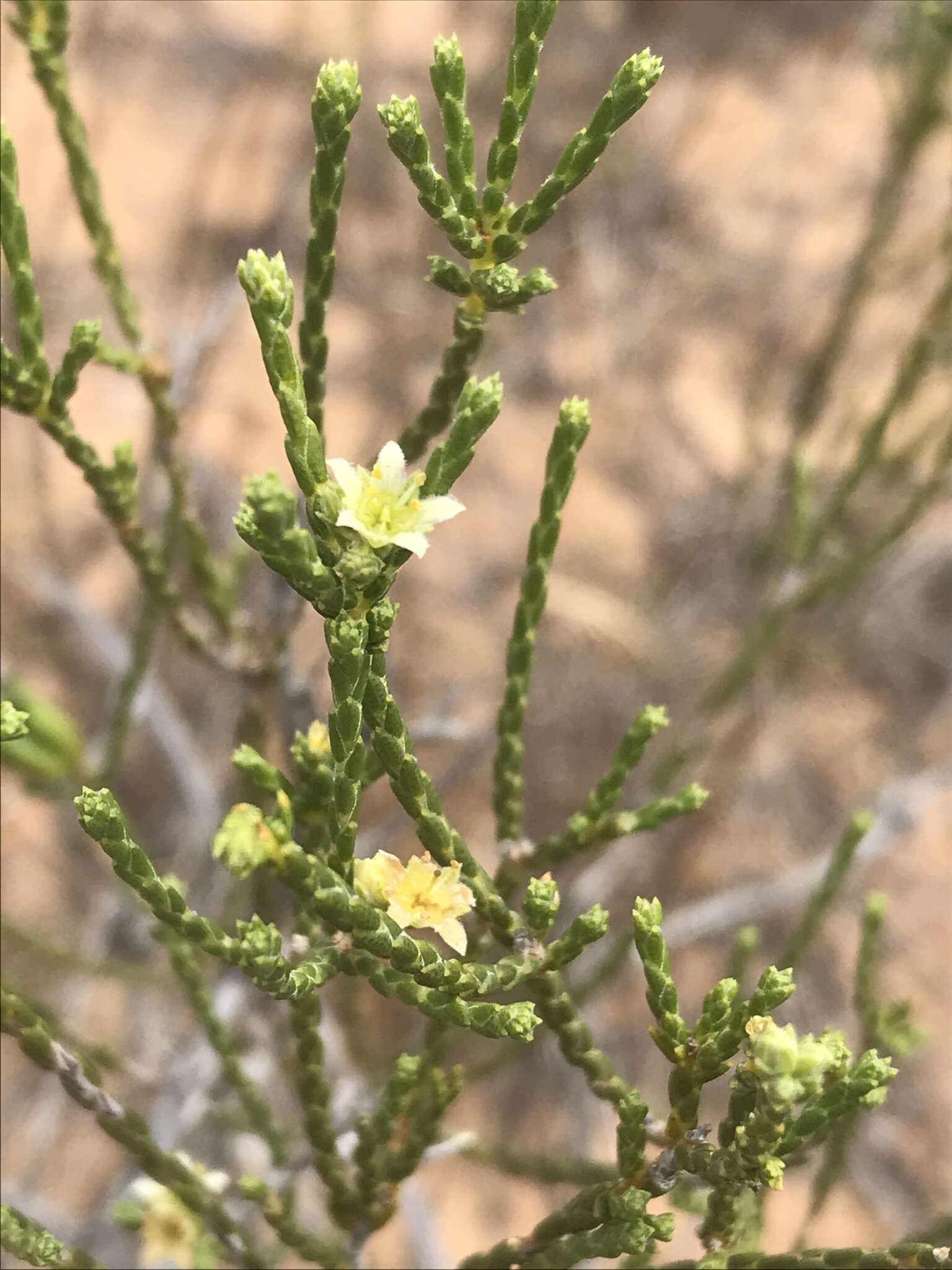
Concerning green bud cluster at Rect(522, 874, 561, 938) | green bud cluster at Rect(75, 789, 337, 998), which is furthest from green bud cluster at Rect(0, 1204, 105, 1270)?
green bud cluster at Rect(522, 874, 561, 938)

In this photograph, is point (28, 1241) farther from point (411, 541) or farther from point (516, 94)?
point (516, 94)

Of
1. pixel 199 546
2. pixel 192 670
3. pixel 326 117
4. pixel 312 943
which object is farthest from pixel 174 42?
pixel 312 943

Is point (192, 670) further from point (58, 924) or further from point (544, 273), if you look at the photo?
point (544, 273)

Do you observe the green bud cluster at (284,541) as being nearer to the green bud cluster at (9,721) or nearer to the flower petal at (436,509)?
the flower petal at (436,509)

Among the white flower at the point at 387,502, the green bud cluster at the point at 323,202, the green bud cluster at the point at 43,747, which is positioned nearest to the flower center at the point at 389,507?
the white flower at the point at 387,502

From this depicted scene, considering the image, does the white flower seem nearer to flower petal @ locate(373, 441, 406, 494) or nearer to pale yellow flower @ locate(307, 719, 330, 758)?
flower petal @ locate(373, 441, 406, 494)

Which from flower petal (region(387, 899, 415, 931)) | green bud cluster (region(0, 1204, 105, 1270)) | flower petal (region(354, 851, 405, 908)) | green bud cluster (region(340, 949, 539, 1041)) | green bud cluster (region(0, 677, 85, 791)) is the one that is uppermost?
green bud cluster (region(0, 677, 85, 791))
